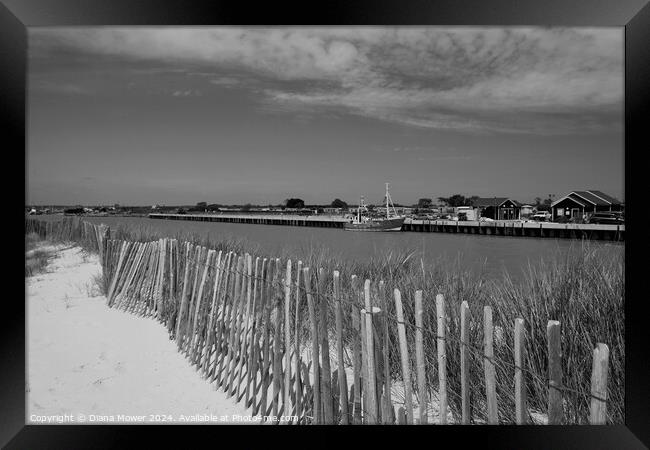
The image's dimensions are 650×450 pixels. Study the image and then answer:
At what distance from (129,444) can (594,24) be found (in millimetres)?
2974

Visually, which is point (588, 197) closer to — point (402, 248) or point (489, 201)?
point (402, 248)

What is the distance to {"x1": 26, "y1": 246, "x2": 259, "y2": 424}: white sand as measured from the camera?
2637 mm

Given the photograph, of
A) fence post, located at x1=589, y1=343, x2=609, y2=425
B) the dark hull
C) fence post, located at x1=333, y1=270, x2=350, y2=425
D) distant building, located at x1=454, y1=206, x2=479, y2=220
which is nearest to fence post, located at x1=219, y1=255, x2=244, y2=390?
Result: fence post, located at x1=333, y1=270, x2=350, y2=425

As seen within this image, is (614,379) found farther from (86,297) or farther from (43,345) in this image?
(86,297)

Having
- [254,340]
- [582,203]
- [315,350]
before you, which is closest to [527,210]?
[582,203]

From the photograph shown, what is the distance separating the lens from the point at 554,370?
49.9 inches

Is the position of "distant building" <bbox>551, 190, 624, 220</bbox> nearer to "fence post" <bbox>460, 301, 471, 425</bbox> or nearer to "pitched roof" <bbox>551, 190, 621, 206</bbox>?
"pitched roof" <bbox>551, 190, 621, 206</bbox>

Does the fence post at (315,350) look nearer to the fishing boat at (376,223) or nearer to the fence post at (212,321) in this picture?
the fence post at (212,321)

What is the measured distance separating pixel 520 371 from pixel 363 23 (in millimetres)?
1603

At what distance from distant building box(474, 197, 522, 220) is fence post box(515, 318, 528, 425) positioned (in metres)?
34.5

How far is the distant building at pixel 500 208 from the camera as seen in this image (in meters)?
33.8

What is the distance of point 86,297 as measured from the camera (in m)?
5.35

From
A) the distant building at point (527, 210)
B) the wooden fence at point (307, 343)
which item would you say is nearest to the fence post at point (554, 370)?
the wooden fence at point (307, 343)

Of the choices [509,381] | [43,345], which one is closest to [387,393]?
[509,381]
